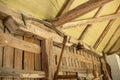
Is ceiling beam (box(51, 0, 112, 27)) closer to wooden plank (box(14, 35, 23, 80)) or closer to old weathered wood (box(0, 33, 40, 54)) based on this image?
old weathered wood (box(0, 33, 40, 54))

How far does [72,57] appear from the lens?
3.36 metres

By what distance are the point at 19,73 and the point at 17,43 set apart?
1.30ft

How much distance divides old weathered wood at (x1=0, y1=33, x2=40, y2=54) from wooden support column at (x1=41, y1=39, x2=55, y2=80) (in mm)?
110

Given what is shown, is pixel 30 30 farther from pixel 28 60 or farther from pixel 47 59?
pixel 47 59

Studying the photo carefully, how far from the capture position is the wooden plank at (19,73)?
70.2 inches

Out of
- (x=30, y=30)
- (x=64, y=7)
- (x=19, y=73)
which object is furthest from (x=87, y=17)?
(x=19, y=73)

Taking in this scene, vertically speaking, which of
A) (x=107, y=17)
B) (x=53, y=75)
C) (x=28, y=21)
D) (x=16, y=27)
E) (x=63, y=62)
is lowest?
(x=53, y=75)

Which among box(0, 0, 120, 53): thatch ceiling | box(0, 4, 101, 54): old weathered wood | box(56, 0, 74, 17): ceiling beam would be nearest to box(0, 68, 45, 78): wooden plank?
box(0, 4, 101, 54): old weathered wood

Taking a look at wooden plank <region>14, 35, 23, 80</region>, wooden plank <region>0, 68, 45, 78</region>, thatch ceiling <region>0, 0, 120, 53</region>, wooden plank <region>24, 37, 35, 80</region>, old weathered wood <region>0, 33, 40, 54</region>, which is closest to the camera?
wooden plank <region>0, 68, 45, 78</region>

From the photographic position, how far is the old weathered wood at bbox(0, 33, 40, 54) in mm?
1902

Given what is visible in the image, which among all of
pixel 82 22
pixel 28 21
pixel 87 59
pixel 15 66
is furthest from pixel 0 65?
pixel 87 59

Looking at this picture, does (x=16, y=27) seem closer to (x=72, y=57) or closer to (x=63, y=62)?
(x=63, y=62)

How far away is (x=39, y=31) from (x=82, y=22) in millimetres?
A: 958

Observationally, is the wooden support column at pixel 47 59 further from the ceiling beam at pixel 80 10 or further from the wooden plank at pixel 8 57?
the wooden plank at pixel 8 57
